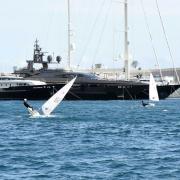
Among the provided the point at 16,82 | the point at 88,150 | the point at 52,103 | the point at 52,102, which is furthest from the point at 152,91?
the point at 88,150

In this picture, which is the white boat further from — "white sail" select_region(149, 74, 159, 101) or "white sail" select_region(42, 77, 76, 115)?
"white sail" select_region(42, 77, 76, 115)

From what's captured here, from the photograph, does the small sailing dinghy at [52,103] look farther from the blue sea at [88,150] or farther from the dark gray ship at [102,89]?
the dark gray ship at [102,89]

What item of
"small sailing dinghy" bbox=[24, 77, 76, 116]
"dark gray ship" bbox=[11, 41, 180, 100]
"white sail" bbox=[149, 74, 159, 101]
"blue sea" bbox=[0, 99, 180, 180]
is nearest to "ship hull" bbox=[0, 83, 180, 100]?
"dark gray ship" bbox=[11, 41, 180, 100]

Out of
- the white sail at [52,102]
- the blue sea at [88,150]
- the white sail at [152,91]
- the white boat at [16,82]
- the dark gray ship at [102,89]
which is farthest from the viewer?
the white boat at [16,82]

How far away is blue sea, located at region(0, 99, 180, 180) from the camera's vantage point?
3134 cm

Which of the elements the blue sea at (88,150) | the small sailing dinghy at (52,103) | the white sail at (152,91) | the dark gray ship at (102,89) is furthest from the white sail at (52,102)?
the dark gray ship at (102,89)

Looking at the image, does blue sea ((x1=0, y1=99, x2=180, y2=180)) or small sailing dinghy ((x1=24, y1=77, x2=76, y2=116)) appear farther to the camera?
small sailing dinghy ((x1=24, y1=77, x2=76, y2=116))

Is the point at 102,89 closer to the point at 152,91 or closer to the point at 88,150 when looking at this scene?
the point at 152,91

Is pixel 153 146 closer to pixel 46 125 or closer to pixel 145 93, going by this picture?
pixel 46 125

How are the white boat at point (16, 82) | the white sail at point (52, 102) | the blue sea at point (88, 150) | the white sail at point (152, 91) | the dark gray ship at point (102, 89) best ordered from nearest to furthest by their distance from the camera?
the blue sea at point (88, 150)
the white sail at point (52, 102)
the white sail at point (152, 91)
the dark gray ship at point (102, 89)
the white boat at point (16, 82)

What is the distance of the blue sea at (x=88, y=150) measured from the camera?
103 feet

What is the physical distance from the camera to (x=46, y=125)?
182 ft

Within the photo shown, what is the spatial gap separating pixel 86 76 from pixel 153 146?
3338 inches

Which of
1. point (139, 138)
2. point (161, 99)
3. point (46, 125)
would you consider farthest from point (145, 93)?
point (139, 138)
